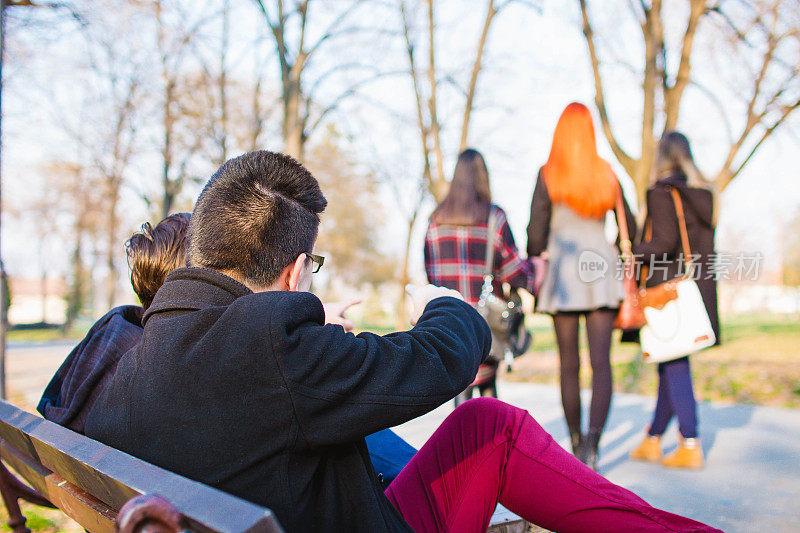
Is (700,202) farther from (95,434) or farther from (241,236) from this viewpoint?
(95,434)

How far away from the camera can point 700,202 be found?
3908 millimetres

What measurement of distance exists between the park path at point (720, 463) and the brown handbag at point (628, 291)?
0.94m

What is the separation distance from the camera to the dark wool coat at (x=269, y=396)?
1162 millimetres

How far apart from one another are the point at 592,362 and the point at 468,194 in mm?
1249

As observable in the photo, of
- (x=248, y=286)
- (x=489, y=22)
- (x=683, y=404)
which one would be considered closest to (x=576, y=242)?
(x=683, y=404)

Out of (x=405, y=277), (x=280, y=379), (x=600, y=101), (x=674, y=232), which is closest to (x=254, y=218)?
(x=280, y=379)

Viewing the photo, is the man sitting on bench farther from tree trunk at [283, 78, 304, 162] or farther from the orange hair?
tree trunk at [283, 78, 304, 162]

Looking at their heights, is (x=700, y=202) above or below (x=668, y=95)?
below

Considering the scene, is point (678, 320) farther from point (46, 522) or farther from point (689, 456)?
point (46, 522)

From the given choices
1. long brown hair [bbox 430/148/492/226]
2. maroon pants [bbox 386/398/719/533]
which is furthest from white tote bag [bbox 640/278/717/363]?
maroon pants [bbox 386/398/719/533]

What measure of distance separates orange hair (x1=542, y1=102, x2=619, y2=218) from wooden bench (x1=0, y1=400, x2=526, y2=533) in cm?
214

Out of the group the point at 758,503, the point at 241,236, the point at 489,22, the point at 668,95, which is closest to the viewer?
the point at 241,236

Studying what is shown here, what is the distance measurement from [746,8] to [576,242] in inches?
305

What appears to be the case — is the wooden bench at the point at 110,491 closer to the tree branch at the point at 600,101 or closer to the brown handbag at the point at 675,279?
the brown handbag at the point at 675,279
